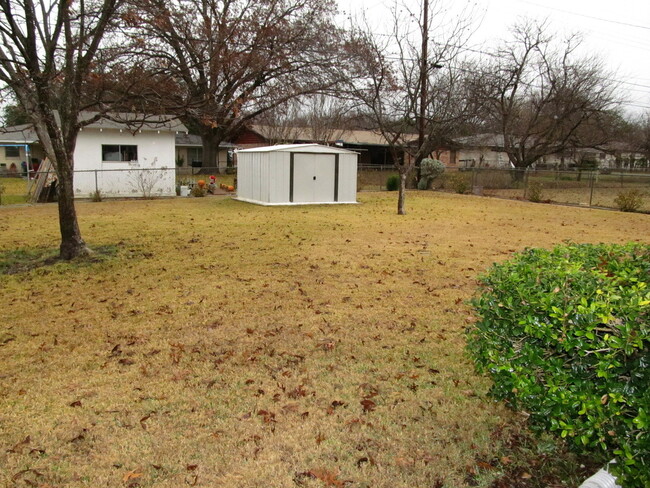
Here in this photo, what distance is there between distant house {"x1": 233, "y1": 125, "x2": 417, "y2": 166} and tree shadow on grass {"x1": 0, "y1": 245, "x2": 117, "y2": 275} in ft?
83.3

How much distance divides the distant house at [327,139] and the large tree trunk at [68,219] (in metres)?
25.9

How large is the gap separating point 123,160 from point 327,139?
745 inches

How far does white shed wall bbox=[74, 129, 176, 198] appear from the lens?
2205 cm

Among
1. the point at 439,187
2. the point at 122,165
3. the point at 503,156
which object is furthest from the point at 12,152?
the point at 503,156

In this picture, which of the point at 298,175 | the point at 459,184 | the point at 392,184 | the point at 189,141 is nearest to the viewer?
the point at 298,175

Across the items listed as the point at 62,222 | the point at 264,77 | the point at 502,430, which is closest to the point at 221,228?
the point at 62,222

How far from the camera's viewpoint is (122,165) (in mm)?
22984

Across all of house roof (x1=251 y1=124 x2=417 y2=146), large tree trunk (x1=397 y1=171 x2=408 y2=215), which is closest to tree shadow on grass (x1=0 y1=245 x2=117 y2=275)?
large tree trunk (x1=397 y1=171 x2=408 y2=215)

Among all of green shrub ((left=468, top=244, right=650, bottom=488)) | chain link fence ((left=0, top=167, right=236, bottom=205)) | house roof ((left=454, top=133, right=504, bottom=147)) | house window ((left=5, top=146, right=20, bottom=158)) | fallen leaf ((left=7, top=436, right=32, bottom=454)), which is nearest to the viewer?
green shrub ((left=468, top=244, right=650, bottom=488))

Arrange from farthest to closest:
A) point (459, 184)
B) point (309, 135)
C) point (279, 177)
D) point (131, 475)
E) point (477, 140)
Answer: point (477, 140) < point (309, 135) < point (459, 184) < point (279, 177) < point (131, 475)

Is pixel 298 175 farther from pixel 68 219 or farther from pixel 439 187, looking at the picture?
pixel 68 219

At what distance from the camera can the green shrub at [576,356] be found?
2.28 m

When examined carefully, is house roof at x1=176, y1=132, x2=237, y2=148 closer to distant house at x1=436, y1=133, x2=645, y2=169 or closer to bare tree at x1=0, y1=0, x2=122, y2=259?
distant house at x1=436, y1=133, x2=645, y2=169

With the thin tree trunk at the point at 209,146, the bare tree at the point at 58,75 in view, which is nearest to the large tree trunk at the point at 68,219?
the bare tree at the point at 58,75
